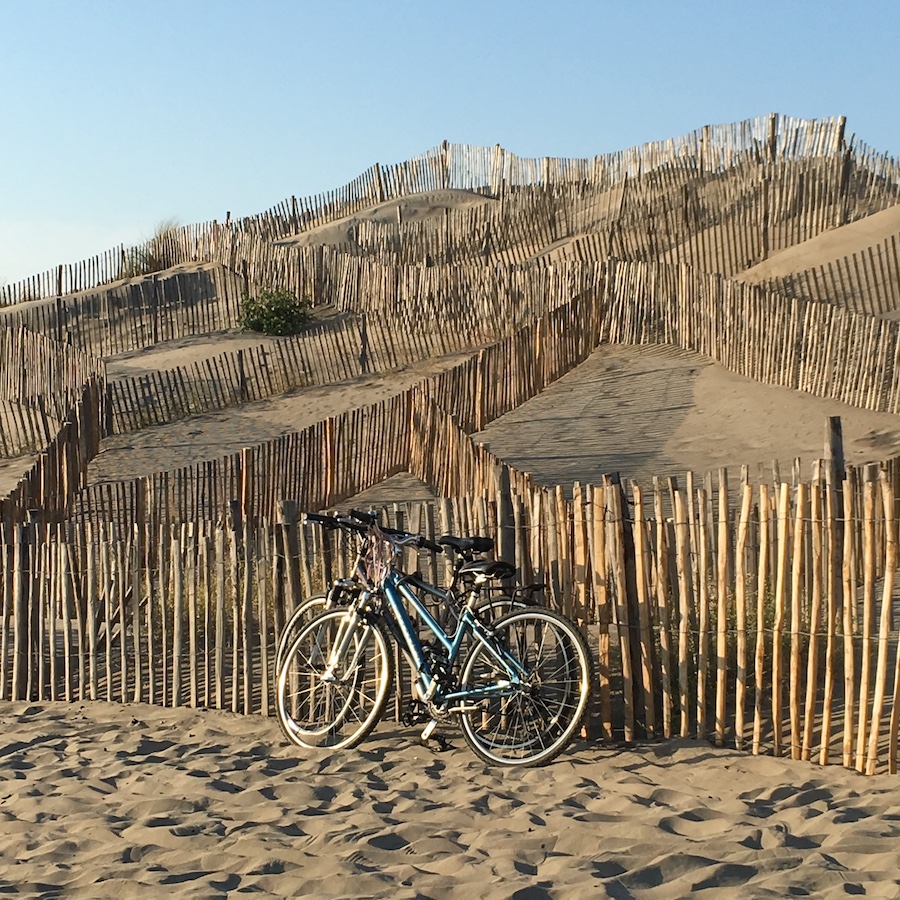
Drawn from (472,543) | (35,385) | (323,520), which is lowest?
(472,543)

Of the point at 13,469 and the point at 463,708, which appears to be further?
the point at 13,469

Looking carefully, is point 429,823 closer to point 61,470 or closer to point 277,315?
point 61,470

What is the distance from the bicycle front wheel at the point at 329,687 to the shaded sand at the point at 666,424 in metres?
7.67

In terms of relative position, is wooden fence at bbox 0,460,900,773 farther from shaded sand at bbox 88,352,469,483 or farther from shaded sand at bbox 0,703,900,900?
shaded sand at bbox 88,352,469,483

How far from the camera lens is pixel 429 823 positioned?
13.2ft

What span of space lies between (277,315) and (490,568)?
72.7ft

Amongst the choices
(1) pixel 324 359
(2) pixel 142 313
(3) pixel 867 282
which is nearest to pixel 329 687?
(1) pixel 324 359

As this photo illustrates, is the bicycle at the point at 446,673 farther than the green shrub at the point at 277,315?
No

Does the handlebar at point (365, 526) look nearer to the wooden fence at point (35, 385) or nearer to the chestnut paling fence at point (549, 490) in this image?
the chestnut paling fence at point (549, 490)

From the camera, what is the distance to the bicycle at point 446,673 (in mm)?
4840

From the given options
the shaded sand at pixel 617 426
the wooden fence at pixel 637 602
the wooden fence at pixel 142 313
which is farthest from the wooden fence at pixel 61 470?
the wooden fence at pixel 142 313

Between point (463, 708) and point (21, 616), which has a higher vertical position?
point (21, 616)

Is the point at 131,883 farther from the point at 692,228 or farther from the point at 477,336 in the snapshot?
the point at 692,228

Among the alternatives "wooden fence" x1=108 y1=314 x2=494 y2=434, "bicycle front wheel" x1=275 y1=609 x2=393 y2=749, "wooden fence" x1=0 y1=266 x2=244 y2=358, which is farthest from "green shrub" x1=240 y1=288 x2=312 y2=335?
"bicycle front wheel" x1=275 y1=609 x2=393 y2=749
